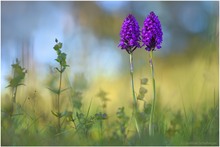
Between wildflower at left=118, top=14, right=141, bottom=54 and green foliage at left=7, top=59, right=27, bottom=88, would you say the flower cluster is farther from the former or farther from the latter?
green foliage at left=7, top=59, right=27, bottom=88

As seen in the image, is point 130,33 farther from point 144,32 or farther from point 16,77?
point 16,77

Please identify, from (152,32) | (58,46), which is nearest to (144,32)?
(152,32)

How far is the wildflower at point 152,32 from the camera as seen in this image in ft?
6.92

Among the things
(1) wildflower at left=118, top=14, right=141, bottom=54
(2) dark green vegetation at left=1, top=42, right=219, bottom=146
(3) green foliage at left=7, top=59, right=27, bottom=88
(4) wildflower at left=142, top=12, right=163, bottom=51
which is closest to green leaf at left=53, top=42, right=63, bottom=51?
(2) dark green vegetation at left=1, top=42, right=219, bottom=146

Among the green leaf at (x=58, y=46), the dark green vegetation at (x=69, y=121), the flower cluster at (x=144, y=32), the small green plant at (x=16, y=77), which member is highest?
the flower cluster at (x=144, y=32)

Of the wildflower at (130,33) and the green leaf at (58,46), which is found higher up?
the wildflower at (130,33)

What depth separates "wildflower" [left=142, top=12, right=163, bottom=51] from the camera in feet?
6.92

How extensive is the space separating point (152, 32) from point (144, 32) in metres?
0.04

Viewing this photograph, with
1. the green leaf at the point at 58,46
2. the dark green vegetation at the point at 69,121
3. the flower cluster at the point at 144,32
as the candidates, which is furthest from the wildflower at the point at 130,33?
the green leaf at the point at 58,46

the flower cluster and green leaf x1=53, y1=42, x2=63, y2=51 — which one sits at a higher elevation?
the flower cluster

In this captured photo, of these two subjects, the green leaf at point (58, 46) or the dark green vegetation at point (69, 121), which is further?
the green leaf at point (58, 46)

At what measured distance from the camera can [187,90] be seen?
2.47 m

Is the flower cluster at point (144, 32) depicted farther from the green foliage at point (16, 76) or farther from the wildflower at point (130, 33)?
the green foliage at point (16, 76)

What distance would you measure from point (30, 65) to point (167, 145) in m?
0.88
